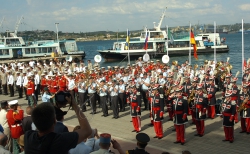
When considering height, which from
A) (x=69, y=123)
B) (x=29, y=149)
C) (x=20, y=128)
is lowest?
(x=69, y=123)

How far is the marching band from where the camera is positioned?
9773 millimetres

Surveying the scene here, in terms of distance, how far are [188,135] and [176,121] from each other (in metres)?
1.14

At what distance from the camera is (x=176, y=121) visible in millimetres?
9648

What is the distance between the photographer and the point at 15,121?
7500 mm

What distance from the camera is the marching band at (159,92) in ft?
32.1

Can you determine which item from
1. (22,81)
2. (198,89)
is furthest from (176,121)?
(22,81)

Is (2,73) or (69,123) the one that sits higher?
(2,73)

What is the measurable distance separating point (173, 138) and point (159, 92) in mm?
1823

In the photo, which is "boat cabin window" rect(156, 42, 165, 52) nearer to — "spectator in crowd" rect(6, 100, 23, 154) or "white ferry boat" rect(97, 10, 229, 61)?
"white ferry boat" rect(97, 10, 229, 61)

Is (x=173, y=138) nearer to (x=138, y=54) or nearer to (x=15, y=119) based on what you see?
(x=15, y=119)

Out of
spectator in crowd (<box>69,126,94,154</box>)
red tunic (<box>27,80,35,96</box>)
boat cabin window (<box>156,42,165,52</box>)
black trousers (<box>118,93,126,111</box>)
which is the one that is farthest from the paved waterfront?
boat cabin window (<box>156,42,165,52</box>)

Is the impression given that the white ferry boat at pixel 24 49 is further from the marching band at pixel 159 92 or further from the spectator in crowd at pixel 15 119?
the spectator in crowd at pixel 15 119

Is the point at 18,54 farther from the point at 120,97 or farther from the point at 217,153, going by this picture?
the point at 217,153

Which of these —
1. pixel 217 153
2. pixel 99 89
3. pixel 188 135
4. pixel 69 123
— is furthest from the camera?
pixel 99 89
